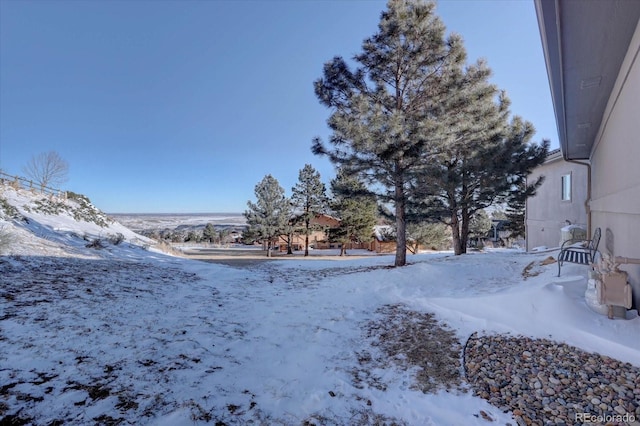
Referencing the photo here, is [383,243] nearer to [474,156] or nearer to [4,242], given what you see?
[474,156]

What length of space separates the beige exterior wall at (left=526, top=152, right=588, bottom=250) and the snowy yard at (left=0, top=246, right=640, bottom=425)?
6114 mm

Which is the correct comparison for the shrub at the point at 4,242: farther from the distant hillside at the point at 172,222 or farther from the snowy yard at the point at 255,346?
the distant hillside at the point at 172,222

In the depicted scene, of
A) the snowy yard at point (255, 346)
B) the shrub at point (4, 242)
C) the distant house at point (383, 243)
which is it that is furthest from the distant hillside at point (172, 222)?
the snowy yard at point (255, 346)

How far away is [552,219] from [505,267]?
6711mm

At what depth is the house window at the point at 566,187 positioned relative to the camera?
395 inches

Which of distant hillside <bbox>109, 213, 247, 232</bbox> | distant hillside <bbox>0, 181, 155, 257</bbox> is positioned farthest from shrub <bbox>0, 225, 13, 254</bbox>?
distant hillside <bbox>109, 213, 247, 232</bbox>

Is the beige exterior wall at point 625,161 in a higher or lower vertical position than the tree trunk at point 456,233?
higher

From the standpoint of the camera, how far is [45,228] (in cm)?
908

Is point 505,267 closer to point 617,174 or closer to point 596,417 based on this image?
point 617,174

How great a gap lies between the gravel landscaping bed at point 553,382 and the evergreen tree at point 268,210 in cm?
1992

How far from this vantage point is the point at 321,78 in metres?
8.41

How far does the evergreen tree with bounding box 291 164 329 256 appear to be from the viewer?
2230 cm

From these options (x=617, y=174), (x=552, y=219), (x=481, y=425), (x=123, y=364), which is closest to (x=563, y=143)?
(x=617, y=174)

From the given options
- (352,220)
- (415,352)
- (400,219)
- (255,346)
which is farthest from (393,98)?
(352,220)
